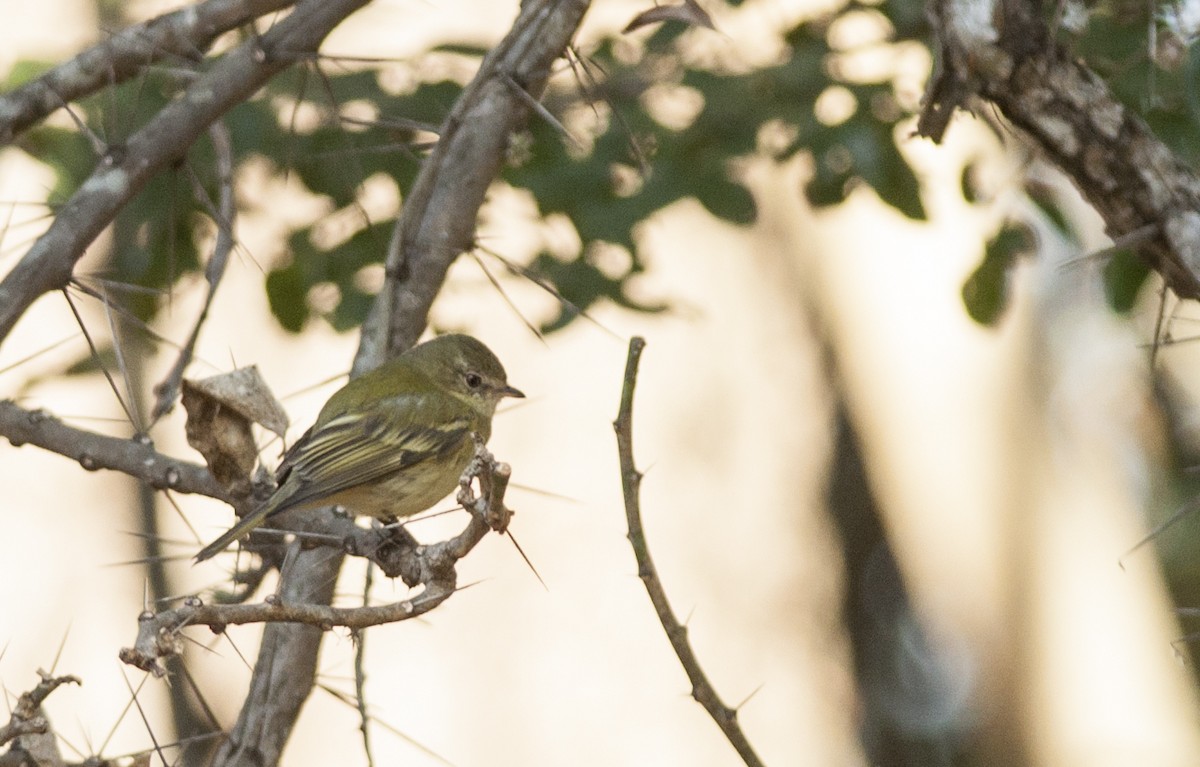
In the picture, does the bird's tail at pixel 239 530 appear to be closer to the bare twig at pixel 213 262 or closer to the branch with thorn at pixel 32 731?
the bare twig at pixel 213 262

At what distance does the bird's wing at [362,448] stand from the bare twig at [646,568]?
183 cm

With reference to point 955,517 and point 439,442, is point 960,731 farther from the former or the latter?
point 439,442

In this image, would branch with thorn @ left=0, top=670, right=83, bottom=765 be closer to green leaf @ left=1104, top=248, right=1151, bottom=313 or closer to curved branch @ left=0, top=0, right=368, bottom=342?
curved branch @ left=0, top=0, right=368, bottom=342

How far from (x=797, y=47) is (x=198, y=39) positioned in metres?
2.61

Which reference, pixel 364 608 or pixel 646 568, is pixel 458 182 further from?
pixel 364 608

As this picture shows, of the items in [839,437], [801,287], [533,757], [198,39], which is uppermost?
[198,39]

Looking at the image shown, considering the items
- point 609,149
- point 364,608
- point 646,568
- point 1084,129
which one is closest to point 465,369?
point 609,149

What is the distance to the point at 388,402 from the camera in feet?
17.8

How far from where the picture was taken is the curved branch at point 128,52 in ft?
13.3

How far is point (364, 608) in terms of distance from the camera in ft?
8.38

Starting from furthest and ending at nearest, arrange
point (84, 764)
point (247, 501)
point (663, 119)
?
point (663, 119) → point (247, 501) → point (84, 764)

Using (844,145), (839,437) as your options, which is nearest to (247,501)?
(844,145)

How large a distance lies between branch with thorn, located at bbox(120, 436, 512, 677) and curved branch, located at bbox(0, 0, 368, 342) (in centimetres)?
147

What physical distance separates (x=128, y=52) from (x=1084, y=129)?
9.10ft
